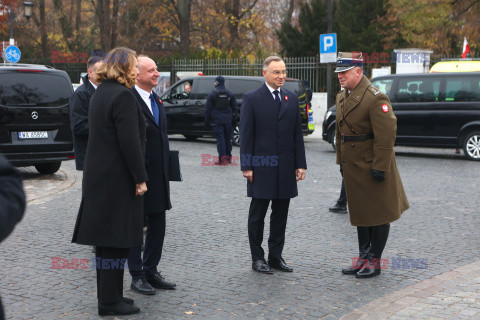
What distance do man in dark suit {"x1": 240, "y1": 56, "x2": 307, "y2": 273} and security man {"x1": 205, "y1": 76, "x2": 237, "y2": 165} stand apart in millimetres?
8635

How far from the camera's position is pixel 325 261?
251 inches

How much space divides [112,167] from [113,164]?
0.07 feet

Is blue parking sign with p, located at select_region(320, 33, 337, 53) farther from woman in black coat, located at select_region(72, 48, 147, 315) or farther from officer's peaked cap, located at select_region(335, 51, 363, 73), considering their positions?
woman in black coat, located at select_region(72, 48, 147, 315)

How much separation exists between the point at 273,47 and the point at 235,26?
1218cm

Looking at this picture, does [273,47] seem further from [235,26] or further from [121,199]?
[121,199]

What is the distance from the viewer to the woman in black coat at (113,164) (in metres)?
4.62

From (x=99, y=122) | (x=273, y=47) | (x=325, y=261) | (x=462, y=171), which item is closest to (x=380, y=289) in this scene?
(x=325, y=261)

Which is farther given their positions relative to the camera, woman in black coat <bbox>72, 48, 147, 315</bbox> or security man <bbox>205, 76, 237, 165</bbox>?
security man <bbox>205, 76, 237, 165</bbox>

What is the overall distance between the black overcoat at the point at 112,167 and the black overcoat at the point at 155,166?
604mm

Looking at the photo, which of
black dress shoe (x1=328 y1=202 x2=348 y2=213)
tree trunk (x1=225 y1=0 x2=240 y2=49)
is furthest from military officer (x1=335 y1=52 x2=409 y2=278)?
tree trunk (x1=225 y1=0 x2=240 y2=49)

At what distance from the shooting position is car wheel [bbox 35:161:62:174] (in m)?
12.4

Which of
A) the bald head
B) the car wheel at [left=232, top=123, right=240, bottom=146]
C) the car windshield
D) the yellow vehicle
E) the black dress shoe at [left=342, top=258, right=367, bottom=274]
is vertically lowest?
the car wheel at [left=232, top=123, right=240, bottom=146]

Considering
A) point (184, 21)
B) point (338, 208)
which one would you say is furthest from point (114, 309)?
point (184, 21)

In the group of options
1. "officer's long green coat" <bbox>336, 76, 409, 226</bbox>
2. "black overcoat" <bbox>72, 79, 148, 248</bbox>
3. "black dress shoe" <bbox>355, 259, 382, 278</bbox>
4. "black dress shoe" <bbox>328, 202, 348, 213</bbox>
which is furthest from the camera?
"black dress shoe" <bbox>328, 202, 348, 213</bbox>
